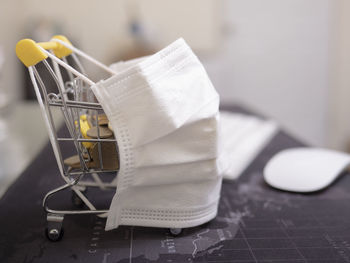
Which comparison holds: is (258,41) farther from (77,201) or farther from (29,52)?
(29,52)

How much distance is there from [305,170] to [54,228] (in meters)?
0.64

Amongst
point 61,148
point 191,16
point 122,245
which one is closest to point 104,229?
point 122,245

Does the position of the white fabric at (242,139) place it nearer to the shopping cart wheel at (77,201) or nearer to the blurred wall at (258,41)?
the shopping cart wheel at (77,201)

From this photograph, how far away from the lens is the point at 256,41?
3.61 m

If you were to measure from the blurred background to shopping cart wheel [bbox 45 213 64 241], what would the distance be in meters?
2.63

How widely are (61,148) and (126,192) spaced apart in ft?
0.56

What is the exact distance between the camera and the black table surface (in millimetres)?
702

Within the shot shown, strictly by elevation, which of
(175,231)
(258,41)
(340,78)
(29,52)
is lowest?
(340,78)

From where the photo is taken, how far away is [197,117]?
74 cm

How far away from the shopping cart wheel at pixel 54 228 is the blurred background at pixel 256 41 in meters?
2.63

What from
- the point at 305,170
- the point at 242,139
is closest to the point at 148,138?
the point at 305,170

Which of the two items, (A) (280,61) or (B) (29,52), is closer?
(B) (29,52)

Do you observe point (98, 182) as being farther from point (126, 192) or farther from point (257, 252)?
point (257, 252)

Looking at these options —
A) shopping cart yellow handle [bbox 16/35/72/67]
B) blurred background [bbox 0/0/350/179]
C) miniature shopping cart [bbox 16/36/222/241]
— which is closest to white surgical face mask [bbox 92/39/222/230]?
miniature shopping cart [bbox 16/36/222/241]
